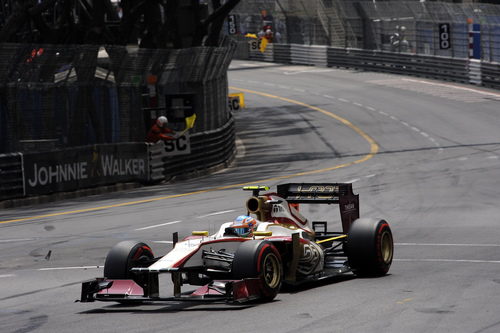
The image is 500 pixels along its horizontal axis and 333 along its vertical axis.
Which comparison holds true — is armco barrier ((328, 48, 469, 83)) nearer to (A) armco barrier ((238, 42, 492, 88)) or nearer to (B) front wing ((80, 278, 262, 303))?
(A) armco barrier ((238, 42, 492, 88))

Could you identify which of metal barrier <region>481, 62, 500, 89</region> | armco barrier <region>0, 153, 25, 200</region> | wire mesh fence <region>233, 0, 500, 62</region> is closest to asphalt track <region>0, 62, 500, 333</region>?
metal barrier <region>481, 62, 500, 89</region>

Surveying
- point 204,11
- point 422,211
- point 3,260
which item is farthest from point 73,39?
point 3,260

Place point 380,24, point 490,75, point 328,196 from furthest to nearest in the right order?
point 380,24 < point 490,75 < point 328,196

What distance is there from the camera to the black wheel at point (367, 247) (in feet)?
41.7

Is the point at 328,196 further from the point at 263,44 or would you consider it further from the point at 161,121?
the point at 263,44

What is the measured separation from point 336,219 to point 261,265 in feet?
29.7

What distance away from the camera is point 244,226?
1212 cm

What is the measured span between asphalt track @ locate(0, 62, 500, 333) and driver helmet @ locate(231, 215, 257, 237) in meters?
0.86

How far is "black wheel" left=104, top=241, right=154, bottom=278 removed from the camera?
11531 mm

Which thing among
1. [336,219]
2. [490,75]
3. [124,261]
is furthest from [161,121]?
[490,75]

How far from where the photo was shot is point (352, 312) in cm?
1046

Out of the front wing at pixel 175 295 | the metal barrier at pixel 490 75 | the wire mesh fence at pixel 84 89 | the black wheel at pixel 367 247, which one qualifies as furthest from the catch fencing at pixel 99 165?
the metal barrier at pixel 490 75

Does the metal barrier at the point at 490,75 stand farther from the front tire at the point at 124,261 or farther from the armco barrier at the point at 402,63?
the front tire at the point at 124,261

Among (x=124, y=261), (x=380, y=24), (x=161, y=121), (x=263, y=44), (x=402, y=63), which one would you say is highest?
(x=380, y=24)
